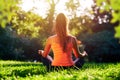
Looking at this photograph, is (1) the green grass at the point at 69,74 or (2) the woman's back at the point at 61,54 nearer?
(1) the green grass at the point at 69,74

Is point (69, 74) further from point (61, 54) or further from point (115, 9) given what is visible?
point (115, 9)

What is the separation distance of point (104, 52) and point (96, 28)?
11.6 metres

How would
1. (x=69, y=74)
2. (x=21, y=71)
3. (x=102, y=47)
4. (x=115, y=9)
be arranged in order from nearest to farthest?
(x=115, y=9), (x=69, y=74), (x=21, y=71), (x=102, y=47)

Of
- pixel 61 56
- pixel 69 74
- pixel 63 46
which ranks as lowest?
pixel 69 74

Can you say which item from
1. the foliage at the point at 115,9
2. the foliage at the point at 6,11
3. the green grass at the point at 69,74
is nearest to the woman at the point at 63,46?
the green grass at the point at 69,74

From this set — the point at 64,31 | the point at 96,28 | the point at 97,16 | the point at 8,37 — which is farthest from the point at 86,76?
the point at 97,16

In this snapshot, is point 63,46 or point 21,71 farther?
point 21,71

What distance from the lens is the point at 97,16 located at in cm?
5031

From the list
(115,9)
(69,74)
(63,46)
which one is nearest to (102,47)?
(63,46)

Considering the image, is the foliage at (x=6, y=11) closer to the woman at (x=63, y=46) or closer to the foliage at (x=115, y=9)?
the foliage at (x=115, y=9)

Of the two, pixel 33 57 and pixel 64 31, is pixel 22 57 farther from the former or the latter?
pixel 64 31

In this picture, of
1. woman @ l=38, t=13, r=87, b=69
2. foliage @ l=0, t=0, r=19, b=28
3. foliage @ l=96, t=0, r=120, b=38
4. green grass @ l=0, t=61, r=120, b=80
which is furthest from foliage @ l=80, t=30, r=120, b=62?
foliage @ l=96, t=0, r=120, b=38

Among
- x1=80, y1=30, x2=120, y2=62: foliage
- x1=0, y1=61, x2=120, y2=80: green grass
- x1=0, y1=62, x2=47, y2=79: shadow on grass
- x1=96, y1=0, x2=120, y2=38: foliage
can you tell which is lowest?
x1=80, y1=30, x2=120, y2=62: foliage

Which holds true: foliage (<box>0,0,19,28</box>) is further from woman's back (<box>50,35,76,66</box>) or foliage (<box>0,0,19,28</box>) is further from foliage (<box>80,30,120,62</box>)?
foliage (<box>80,30,120,62</box>)
